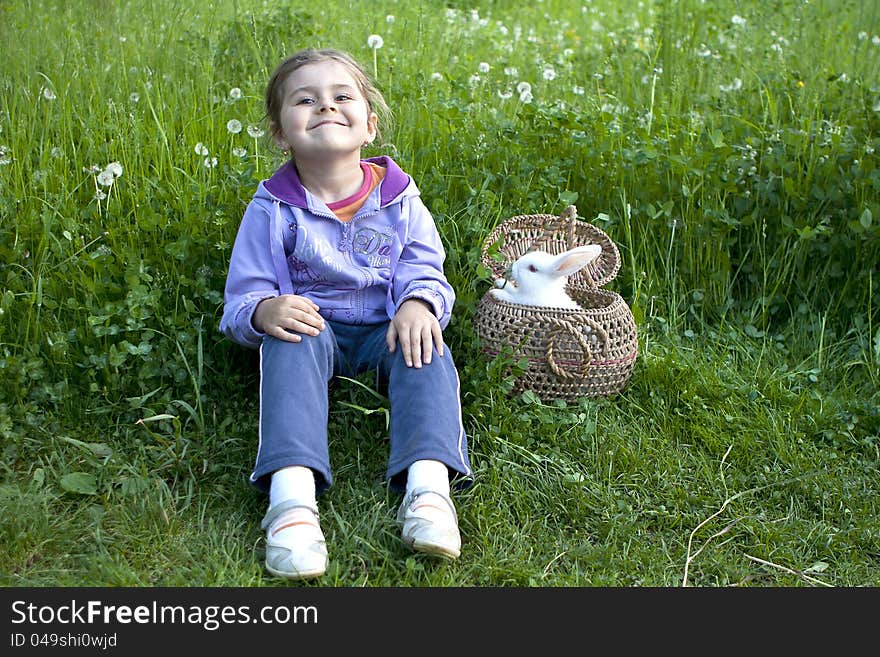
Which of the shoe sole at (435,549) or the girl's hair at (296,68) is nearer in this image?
the shoe sole at (435,549)

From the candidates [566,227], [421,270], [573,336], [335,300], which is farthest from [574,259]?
[335,300]

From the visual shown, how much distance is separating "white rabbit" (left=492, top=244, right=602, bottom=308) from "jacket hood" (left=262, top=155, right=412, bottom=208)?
0.45 meters

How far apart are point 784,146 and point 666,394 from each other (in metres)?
1.29

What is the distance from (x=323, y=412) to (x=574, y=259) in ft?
2.99

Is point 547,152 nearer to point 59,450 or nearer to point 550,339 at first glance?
point 550,339

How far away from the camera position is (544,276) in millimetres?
3002

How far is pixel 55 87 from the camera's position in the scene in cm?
383

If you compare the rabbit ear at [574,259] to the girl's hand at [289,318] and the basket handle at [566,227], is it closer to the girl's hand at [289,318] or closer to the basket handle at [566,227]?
the basket handle at [566,227]

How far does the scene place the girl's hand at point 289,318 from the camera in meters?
2.58

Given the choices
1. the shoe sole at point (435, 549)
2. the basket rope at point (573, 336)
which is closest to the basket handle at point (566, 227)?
the basket rope at point (573, 336)

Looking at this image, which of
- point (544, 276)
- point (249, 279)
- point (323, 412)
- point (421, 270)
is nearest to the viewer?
point (323, 412)

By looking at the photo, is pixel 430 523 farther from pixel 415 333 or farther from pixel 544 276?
pixel 544 276

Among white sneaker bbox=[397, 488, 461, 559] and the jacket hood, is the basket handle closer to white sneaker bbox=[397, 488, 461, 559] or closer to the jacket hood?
the jacket hood

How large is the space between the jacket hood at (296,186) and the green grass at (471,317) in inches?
15.6
